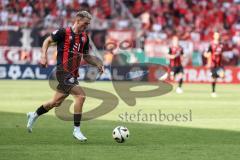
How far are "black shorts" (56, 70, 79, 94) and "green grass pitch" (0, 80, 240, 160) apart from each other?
0.91m

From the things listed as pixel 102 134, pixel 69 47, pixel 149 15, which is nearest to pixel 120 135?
pixel 102 134

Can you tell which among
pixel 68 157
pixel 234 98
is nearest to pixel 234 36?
pixel 234 98

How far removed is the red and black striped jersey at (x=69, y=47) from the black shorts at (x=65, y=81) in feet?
0.25

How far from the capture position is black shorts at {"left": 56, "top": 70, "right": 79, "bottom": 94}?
42.4 ft

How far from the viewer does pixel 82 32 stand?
42.4ft

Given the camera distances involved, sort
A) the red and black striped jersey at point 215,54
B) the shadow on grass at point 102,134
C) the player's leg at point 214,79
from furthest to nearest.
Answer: the red and black striped jersey at point 215,54
the player's leg at point 214,79
the shadow on grass at point 102,134

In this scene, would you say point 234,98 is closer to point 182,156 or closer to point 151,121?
point 151,121

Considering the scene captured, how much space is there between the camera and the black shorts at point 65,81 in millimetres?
12925

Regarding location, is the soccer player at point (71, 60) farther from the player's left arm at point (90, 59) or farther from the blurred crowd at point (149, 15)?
the blurred crowd at point (149, 15)

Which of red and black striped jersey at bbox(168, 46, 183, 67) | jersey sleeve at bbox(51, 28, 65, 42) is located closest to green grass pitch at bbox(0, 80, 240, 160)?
jersey sleeve at bbox(51, 28, 65, 42)

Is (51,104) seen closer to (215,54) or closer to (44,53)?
(44,53)

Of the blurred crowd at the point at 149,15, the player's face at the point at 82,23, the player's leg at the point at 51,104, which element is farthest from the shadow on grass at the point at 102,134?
the blurred crowd at the point at 149,15

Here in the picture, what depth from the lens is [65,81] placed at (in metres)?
12.9

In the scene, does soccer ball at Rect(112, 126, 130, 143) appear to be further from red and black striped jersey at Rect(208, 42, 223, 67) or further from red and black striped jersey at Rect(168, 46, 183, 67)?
red and black striped jersey at Rect(168, 46, 183, 67)
